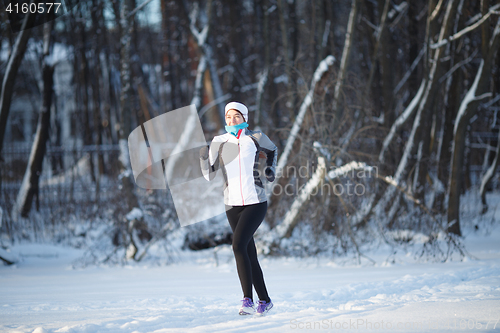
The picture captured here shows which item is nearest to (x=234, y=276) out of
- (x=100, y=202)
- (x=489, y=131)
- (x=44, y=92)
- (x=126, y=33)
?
(x=100, y=202)

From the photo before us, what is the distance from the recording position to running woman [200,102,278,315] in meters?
3.62

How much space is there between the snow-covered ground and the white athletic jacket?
96 cm

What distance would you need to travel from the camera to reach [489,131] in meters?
12.2

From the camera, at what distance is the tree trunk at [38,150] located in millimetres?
9508

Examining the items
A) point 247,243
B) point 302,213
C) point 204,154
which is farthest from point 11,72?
point 247,243

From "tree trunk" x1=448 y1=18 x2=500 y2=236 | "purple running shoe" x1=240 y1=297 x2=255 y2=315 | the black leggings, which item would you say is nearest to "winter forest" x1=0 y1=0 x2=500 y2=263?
"tree trunk" x1=448 y1=18 x2=500 y2=236

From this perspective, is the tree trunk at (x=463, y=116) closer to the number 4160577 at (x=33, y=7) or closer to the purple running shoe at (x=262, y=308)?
the purple running shoe at (x=262, y=308)

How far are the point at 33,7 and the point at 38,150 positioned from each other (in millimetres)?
3053

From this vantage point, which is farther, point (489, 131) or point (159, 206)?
point (489, 131)

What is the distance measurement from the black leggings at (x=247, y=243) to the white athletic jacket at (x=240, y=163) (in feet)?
0.23

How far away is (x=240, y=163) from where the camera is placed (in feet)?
12.1

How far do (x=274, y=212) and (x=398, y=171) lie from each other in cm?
234

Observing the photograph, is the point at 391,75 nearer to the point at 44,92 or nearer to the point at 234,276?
the point at 234,276

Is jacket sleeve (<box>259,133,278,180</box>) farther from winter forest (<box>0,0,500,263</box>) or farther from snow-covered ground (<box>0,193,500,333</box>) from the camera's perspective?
winter forest (<box>0,0,500,263</box>)
